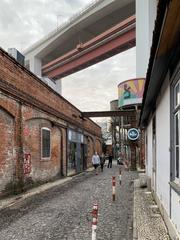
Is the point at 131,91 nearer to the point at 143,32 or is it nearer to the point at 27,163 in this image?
the point at 143,32

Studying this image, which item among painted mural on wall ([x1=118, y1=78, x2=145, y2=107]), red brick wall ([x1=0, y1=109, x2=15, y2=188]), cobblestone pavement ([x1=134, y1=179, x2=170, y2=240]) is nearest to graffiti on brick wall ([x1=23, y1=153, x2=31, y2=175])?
red brick wall ([x1=0, y1=109, x2=15, y2=188])

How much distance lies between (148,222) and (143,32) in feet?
99.7

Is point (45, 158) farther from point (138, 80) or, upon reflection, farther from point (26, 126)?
point (138, 80)

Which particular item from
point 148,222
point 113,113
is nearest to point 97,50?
point 113,113

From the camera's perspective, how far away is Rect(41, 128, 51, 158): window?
59.5ft

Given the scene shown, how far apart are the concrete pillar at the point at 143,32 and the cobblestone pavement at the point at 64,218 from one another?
25.0 m

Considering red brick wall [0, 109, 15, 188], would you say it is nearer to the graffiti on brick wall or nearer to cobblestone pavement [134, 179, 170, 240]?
the graffiti on brick wall

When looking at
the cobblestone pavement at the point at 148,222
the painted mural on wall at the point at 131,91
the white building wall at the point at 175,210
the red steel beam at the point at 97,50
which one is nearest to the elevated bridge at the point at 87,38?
the red steel beam at the point at 97,50

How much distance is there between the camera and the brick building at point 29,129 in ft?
43.4

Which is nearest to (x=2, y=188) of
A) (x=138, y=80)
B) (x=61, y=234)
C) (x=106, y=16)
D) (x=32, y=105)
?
(x=32, y=105)

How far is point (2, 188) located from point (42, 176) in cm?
520

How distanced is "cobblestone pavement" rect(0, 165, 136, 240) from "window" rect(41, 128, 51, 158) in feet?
15.8

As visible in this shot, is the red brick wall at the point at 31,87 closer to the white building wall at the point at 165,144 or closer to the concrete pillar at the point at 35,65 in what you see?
the white building wall at the point at 165,144

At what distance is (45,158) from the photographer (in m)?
18.7
